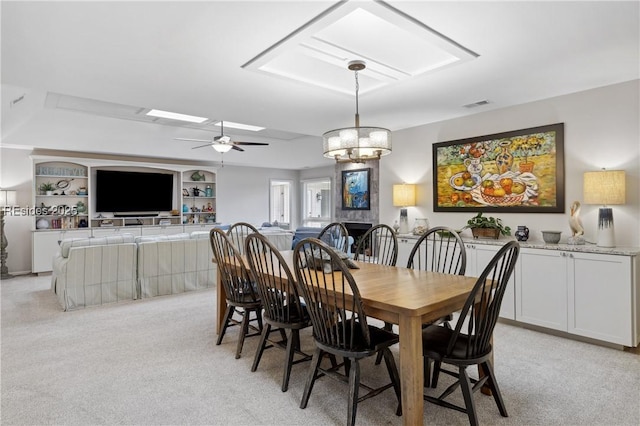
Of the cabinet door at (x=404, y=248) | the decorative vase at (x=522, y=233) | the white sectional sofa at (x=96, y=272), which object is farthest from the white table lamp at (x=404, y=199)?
the white sectional sofa at (x=96, y=272)

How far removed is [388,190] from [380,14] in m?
3.46

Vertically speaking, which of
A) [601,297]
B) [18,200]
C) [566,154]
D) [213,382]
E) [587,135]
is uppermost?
[587,135]

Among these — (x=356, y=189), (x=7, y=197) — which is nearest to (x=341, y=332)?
(x=356, y=189)

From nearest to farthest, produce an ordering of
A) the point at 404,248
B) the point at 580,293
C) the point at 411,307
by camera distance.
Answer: the point at 411,307, the point at 580,293, the point at 404,248

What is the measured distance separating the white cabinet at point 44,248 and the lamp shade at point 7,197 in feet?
2.06

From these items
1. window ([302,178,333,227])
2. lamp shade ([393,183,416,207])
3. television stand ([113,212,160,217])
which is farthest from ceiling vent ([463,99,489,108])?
television stand ([113,212,160,217])

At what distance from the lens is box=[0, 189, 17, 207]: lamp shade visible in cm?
623

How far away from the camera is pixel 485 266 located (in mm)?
4016

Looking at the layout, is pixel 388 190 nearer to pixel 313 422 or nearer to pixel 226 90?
pixel 226 90

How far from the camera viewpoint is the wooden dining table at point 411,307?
6.07ft

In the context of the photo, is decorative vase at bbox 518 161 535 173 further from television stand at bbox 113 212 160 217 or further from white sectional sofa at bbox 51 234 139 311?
television stand at bbox 113 212 160 217

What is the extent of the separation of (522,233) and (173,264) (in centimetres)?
433

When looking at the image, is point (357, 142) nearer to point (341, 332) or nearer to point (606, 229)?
point (341, 332)

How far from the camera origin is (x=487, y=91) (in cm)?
358
